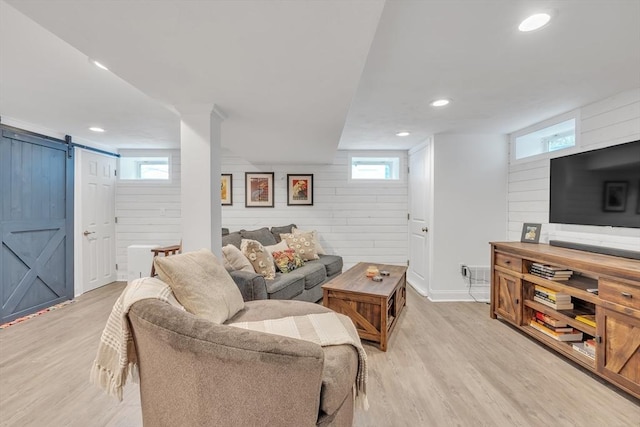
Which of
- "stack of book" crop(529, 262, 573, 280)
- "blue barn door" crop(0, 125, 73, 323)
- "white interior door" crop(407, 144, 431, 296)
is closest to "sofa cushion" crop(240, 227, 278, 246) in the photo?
"white interior door" crop(407, 144, 431, 296)

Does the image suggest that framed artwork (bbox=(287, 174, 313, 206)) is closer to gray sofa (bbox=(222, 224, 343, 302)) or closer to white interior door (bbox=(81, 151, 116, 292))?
gray sofa (bbox=(222, 224, 343, 302))

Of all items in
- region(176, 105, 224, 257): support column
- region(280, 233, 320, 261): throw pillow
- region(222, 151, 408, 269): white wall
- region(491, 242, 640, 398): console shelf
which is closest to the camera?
region(491, 242, 640, 398): console shelf

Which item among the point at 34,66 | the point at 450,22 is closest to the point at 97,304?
the point at 34,66

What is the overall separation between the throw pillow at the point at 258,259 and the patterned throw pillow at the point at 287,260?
0.32 meters

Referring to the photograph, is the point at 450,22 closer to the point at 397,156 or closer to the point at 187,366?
the point at 187,366

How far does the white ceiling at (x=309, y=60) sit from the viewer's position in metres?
1.15

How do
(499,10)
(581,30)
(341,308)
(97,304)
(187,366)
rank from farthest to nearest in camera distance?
(97,304)
(341,308)
(581,30)
(499,10)
(187,366)

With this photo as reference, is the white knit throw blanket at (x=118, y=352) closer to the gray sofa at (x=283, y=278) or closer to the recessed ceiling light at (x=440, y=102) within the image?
the gray sofa at (x=283, y=278)

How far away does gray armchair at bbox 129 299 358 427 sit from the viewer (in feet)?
2.98

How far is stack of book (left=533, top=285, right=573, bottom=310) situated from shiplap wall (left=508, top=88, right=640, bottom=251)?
589 mm

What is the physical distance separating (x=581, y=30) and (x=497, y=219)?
2.66m

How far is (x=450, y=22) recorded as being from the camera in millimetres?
1487

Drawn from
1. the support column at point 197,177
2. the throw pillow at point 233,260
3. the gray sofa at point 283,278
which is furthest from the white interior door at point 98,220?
the support column at point 197,177

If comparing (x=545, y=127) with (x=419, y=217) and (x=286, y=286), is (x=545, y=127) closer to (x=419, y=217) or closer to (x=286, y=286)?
(x=419, y=217)
